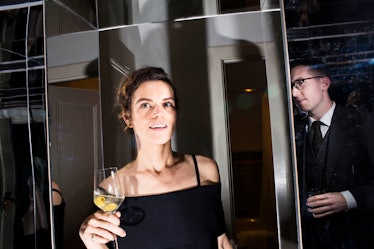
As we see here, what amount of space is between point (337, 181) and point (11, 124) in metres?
1.27

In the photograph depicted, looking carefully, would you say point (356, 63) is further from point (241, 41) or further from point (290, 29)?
point (241, 41)

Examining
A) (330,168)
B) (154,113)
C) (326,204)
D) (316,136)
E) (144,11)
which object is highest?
(144,11)

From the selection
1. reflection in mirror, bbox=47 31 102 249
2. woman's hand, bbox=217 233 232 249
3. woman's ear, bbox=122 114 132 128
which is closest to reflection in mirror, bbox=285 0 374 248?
woman's hand, bbox=217 233 232 249

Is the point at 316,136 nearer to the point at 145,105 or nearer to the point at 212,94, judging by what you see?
the point at 212,94

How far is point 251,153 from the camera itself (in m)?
1.10

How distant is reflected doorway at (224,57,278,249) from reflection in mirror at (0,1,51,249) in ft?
2.45

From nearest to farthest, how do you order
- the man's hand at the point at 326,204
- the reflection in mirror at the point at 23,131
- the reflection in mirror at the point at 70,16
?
the man's hand at the point at 326,204 → the reflection in mirror at the point at 70,16 → the reflection in mirror at the point at 23,131

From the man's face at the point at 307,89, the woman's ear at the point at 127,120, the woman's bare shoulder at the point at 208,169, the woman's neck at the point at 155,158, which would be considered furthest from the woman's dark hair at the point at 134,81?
the man's face at the point at 307,89

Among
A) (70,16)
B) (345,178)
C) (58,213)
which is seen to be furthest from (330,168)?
(70,16)

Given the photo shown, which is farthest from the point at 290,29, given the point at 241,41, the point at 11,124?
the point at 11,124

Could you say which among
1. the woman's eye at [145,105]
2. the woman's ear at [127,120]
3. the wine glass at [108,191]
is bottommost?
the wine glass at [108,191]

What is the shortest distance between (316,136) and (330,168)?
0.11 metres

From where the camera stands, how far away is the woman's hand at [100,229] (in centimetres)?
110

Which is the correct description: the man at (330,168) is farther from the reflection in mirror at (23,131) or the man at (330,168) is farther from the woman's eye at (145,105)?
the reflection in mirror at (23,131)
